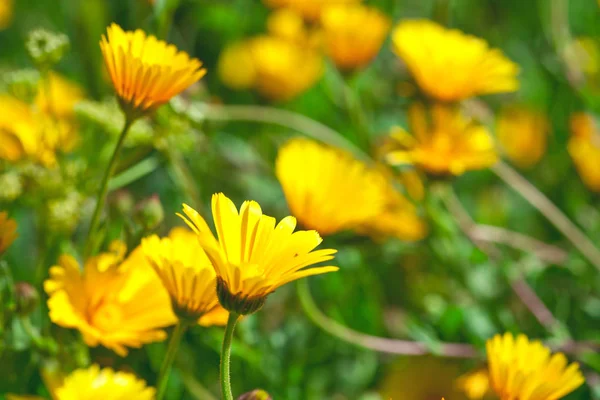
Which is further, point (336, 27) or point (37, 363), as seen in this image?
point (336, 27)

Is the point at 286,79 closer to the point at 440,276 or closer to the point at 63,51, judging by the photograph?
the point at 440,276

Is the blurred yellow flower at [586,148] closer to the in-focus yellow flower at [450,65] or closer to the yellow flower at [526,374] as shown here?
the in-focus yellow flower at [450,65]

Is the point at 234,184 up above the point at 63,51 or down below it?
below

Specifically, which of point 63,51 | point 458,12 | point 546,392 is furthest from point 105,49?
point 458,12

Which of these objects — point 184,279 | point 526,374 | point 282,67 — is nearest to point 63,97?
point 282,67

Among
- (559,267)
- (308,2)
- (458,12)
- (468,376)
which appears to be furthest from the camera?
(458,12)

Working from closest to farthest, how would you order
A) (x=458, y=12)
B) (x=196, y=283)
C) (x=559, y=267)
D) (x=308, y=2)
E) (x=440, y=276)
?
1. (x=196, y=283)
2. (x=559, y=267)
3. (x=440, y=276)
4. (x=308, y=2)
5. (x=458, y=12)
